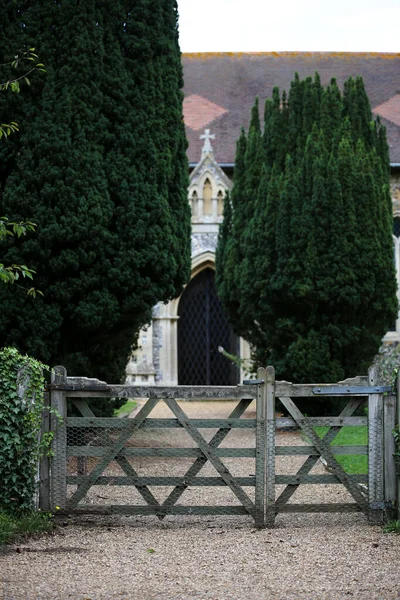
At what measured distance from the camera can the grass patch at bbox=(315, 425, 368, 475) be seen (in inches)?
356

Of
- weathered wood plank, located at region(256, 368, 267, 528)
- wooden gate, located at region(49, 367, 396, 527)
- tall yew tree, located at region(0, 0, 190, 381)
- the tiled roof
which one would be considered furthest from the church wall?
weathered wood plank, located at region(256, 368, 267, 528)

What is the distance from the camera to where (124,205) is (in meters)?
9.78

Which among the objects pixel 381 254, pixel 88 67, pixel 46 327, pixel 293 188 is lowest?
pixel 46 327

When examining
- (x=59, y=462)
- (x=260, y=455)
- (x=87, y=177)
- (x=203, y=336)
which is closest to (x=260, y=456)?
(x=260, y=455)

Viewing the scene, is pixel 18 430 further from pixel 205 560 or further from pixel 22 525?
pixel 205 560

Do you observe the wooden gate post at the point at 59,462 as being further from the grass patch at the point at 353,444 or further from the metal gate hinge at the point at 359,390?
the grass patch at the point at 353,444

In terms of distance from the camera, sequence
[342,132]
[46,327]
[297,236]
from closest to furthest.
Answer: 1. [46,327]
2. [297,236]
3. [342,132]

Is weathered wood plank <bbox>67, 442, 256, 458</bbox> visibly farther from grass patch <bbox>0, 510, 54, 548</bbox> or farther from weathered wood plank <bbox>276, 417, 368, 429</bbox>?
grass patch <bbox>0, 510, 54, 548</bbox>

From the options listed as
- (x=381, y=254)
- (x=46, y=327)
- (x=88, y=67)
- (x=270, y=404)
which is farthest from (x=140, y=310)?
(x=381, y=254)

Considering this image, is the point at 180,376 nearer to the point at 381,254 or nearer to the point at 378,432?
the point at 381,254

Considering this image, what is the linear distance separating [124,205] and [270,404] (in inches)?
159

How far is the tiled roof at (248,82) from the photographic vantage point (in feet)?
74.0

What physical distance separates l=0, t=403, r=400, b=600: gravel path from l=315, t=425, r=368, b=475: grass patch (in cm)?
202

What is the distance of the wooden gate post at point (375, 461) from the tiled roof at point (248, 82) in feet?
Result: 50.8
